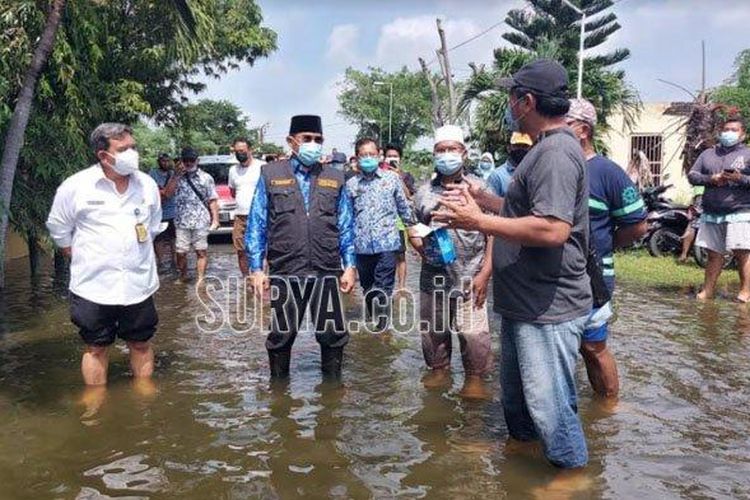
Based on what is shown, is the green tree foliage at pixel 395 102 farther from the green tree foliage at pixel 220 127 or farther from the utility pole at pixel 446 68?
the utility pole at pixel 446 68

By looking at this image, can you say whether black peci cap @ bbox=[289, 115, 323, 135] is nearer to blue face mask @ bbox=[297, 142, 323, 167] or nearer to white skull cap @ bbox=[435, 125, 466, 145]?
blue face mask @ bbox=[297, 142, 323, 167]

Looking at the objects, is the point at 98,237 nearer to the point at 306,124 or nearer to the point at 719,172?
the point at 306,124

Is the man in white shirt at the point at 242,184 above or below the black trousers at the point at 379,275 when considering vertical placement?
above

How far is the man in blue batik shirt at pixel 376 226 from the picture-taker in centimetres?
716

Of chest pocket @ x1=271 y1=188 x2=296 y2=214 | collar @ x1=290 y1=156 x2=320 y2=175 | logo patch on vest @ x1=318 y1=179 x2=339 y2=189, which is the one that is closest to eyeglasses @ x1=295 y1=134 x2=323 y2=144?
collar @ x1=290 y1=156 x2=320 y2=175

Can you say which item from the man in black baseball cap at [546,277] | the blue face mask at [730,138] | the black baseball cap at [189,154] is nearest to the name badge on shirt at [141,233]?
the man in black baseball cap at [546,277]

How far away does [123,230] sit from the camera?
5.00 m

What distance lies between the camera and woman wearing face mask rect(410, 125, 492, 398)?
16.6 ft

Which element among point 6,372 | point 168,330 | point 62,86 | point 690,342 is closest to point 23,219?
point 62,86

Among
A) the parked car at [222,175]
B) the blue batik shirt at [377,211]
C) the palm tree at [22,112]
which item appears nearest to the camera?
the blue batik shirt at [377,211]

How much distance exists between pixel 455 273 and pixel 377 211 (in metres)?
2.20

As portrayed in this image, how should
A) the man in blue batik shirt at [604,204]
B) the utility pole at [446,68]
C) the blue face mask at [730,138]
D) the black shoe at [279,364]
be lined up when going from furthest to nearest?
the utility pole at [446,68] → the blue face mask at [730,138] → the black shoe at [279,364] → the man in blue batik shirt at [604,204]

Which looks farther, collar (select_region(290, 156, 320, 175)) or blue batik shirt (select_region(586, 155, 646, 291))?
collar (select_region(290, 156, 320, 175))

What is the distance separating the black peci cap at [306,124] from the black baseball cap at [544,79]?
7.14 feet
